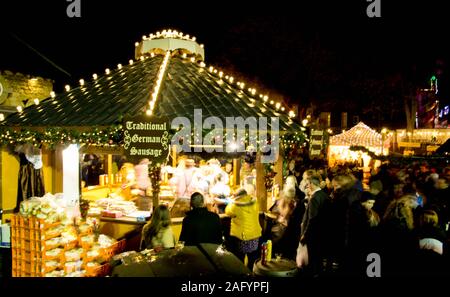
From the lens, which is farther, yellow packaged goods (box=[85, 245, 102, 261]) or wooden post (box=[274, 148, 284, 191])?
wooden post (box=[274, 148, 284, 191])

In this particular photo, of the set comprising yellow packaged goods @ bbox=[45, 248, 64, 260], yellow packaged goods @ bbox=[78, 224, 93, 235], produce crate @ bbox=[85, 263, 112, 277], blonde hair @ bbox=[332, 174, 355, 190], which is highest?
blonde hair @ bbox=[332, 174, 355, 190]

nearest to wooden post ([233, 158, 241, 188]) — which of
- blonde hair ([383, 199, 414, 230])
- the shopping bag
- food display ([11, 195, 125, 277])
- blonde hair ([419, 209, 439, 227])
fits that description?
the shopping bag

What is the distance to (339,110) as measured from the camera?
132ft

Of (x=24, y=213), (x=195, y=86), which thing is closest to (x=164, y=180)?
(x=195, y=86)

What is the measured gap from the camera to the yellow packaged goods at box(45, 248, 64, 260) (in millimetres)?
6199

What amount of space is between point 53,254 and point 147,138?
2.60 meters

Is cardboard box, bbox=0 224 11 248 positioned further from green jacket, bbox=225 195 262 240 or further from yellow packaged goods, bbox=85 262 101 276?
green jacket, bbox=225 195 262 240

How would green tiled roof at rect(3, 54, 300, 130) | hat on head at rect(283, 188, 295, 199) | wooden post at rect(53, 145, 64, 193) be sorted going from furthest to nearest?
wooden post at rect(53, 145, 64, 193) < hat on head at rect(283, 188, 295, 199) < green tiled roof at rect(3, 54, 300, 130)

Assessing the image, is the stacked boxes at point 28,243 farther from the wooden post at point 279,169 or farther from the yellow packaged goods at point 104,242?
the wooden post at point 279,169

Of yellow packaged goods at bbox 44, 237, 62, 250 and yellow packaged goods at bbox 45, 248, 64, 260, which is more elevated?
yellow packaged goods at bbox 44, 237, 62, 250

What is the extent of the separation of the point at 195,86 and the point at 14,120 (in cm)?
419

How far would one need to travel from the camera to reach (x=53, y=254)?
6238mm

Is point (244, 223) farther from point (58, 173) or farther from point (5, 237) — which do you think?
point (58, 173)
